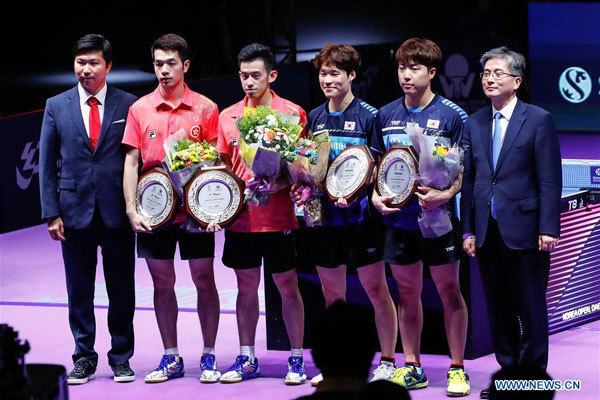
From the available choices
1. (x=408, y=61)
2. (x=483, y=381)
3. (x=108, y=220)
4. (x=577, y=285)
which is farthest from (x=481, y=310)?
(x=108, y=220)

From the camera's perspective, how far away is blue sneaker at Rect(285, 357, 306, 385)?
6102mm

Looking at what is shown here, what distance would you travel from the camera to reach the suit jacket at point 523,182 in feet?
17.7

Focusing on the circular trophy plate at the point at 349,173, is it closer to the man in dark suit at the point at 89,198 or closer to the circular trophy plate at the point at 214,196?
the circular trophy plate at the point at 214,196

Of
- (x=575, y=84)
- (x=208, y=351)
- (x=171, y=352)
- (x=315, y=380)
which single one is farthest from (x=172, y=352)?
(x=575, y=84)

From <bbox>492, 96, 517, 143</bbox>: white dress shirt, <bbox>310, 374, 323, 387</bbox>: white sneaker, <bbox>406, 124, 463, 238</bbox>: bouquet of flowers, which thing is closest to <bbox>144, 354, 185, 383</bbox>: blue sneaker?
<bbox>310, 374, 323, 387</bbox>: white sneaker

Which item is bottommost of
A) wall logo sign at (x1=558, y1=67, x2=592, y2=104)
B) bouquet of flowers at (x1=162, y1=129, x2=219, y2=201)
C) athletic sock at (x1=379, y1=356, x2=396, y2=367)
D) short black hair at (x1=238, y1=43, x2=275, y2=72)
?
athletic sock at (x1=379, y1=356, x2=396, y2=367)

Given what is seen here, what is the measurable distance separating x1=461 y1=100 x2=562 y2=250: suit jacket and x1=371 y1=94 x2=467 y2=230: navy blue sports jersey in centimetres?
28

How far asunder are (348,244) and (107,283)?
155cm

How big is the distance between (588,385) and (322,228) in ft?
5.90

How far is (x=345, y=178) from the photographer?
5.82 meters

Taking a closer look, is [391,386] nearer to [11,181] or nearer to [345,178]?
[345,178]

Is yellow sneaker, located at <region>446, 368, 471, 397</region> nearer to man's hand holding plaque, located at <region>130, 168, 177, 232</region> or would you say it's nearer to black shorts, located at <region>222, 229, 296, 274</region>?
black shorts, located at <region>222, 229, 296, 274</region>
